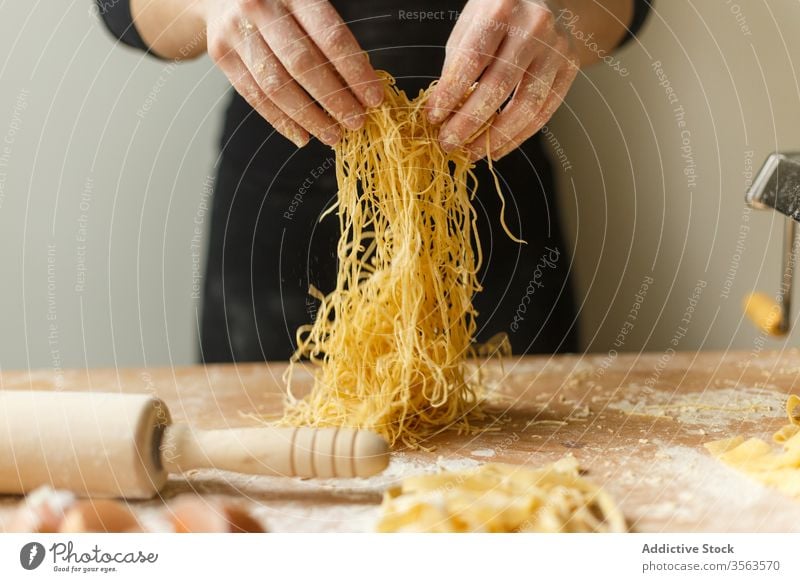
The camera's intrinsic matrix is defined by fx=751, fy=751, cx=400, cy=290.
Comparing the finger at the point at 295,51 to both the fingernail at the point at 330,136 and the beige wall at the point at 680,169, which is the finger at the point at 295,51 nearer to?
the fingernail at the point at 330,136

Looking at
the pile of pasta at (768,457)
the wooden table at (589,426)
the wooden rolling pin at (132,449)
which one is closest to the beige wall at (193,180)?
the wooden table at (589,426)

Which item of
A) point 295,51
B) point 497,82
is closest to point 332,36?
point 295,51

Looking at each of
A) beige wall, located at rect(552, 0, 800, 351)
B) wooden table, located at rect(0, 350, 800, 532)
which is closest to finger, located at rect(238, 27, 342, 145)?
wooden table, located at rect(0, 350, 800, 532)

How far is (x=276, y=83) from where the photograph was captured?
2.37 ft

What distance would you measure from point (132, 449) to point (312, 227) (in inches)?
16.9

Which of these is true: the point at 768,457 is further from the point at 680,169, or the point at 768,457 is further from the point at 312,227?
the point at 680,169

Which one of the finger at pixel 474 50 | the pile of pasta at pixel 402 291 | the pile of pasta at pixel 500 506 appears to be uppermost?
the finger at pixel 474 50

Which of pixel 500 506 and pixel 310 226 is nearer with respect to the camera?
pixel 500 506

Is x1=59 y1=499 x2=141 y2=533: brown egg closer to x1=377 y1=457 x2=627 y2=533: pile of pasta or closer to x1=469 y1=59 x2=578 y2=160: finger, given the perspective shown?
x1=377 y1=457 x2=627 y2=533: pile of pasta

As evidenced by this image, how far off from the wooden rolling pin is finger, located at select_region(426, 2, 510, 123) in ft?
1.12

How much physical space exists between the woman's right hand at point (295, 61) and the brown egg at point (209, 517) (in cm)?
37

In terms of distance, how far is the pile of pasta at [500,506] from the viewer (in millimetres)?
608
